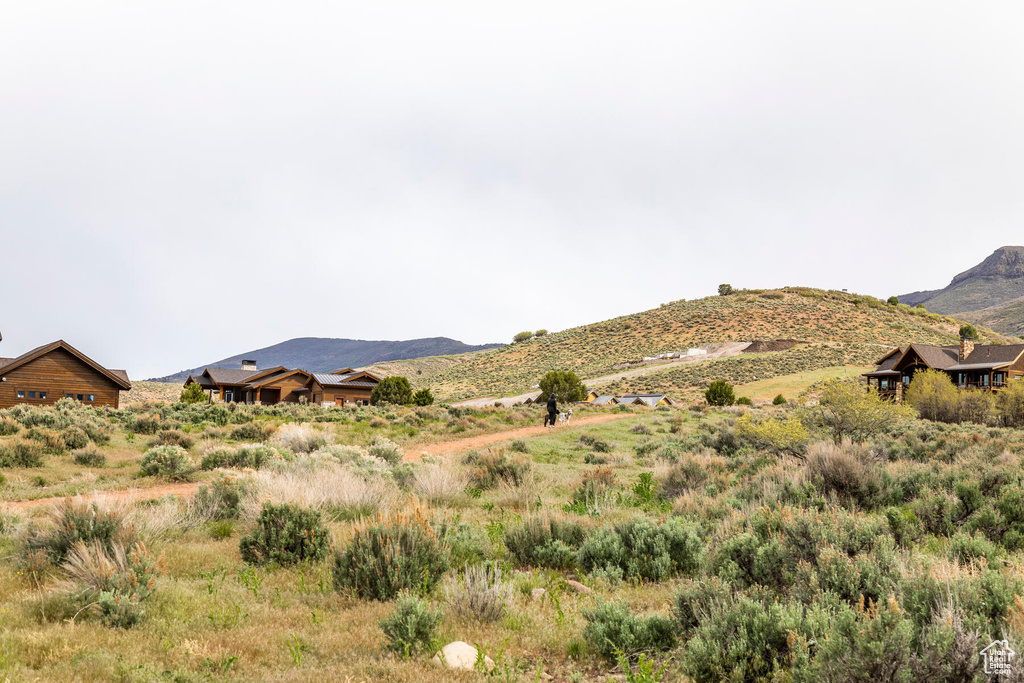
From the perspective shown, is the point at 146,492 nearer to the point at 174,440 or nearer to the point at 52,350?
the point at 174,440

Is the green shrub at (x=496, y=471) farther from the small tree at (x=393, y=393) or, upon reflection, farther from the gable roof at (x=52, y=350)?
the small tree at (x=393, y=393)

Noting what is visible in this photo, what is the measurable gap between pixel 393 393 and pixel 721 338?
2354 inches

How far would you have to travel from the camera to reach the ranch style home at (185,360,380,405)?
56656mm

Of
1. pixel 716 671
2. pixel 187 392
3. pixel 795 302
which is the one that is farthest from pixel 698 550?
pixel 795 302

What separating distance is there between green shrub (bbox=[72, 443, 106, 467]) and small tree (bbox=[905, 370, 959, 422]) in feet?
103

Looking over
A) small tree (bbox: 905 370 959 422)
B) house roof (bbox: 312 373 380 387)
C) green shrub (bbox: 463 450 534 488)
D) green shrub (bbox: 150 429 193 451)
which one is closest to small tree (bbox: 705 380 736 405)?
small tree (bbox: 905 370 959 422)

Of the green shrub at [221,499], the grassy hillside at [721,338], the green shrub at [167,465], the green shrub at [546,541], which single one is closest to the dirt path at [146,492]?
the green shrub at [167,465]

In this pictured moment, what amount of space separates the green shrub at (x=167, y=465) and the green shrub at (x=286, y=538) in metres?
8.20

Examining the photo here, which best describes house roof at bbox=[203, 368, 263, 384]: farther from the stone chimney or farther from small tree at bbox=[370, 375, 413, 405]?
the stone chimney

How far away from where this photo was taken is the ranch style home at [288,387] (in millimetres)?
56656

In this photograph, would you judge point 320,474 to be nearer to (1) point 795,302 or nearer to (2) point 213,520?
(2) point 213,520

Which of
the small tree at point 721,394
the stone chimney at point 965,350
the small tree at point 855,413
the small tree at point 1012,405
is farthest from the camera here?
the small tree at point 721,394

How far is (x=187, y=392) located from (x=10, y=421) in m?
36.2

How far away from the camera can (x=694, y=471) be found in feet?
39.4
